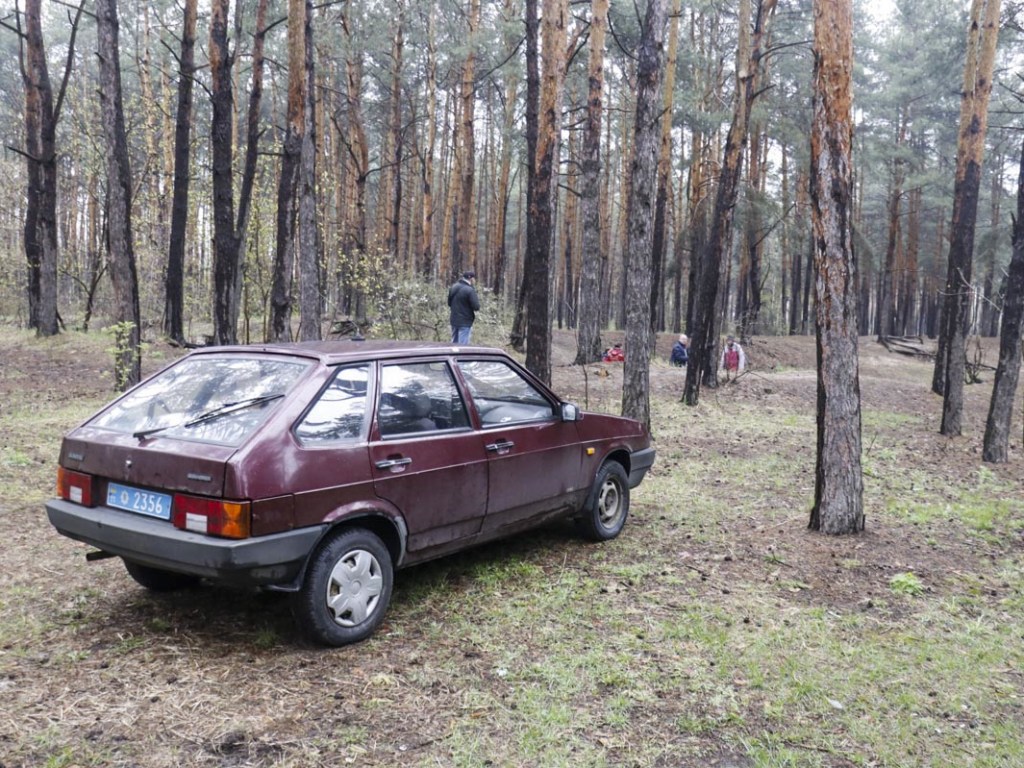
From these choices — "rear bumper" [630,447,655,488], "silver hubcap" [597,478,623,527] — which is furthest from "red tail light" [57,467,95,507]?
"rear bumper" [630,447,655,488]

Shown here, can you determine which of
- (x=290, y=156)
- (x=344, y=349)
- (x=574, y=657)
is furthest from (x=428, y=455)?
(x=290, y=156)

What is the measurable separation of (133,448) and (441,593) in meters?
2.12

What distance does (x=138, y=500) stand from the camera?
4.02 m

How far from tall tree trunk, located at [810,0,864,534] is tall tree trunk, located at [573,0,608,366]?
30.9 feet

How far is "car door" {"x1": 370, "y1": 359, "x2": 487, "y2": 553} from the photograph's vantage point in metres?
4.40

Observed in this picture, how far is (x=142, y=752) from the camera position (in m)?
3.14

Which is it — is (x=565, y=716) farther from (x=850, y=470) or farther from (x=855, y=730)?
(x=850, y=470)

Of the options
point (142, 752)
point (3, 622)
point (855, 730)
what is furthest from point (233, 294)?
point (855, 730)

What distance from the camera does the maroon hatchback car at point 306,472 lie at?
3750mm

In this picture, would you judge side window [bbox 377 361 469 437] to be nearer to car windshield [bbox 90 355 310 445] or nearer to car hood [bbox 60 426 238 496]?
car windshield [bbox 90 355 310 445]

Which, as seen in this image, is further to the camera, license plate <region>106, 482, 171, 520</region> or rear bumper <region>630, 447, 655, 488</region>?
rear bumper <region>630, 447, 655, 488</region>

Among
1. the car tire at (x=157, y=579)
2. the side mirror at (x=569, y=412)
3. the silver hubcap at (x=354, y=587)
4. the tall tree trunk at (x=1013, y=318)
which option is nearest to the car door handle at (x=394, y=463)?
the silver hubcap at (x=354, y=587)

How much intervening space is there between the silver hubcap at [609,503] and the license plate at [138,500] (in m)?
3.51

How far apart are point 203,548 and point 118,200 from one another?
36.1ft
